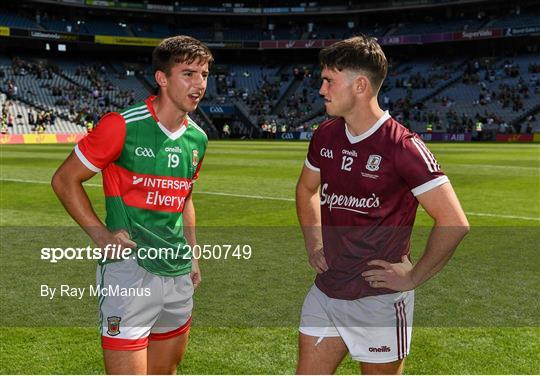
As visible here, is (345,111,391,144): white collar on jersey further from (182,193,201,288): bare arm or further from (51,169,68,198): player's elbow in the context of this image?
(51,169,68,198): player's elbow

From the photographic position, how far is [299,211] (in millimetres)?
3484

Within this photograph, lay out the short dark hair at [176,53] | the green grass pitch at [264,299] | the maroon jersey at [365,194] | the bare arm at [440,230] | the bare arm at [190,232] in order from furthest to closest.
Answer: the green grass pitch at [264,299], the bare arm at [190,232], the short dark hair at [176,53], the maroon jersey at [365,194], the bare arm at [440,230]

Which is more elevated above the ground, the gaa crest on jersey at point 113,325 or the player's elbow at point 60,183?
the player's elbow at point 60,183

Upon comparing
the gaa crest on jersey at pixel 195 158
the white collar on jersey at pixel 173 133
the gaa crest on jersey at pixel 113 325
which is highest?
the white collar on jersey at pixel 173 133

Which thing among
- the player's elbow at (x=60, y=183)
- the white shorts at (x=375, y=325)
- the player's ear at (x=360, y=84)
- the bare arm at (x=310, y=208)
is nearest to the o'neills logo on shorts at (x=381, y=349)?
the white shorts at (x=375, y=325)

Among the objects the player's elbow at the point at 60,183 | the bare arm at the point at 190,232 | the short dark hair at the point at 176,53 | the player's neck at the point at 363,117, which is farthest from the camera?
the bare arm at the point at 190,232

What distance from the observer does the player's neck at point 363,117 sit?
292 cm

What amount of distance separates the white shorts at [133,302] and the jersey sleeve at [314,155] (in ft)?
3.20

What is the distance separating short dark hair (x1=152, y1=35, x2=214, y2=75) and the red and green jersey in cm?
24

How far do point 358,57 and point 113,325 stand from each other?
1.83 m

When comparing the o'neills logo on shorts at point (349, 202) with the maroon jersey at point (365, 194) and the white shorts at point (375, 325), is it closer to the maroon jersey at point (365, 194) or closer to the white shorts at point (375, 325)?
the maroon jersey at point (365, 194)

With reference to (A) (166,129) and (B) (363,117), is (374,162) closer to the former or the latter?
(B) (363,117)

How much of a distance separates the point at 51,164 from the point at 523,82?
42.4 m

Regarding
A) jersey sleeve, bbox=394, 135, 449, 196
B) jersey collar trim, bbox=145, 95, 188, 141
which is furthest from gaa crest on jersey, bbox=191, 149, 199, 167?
jersey sleeve, bbox=394, 135, 449, 196
